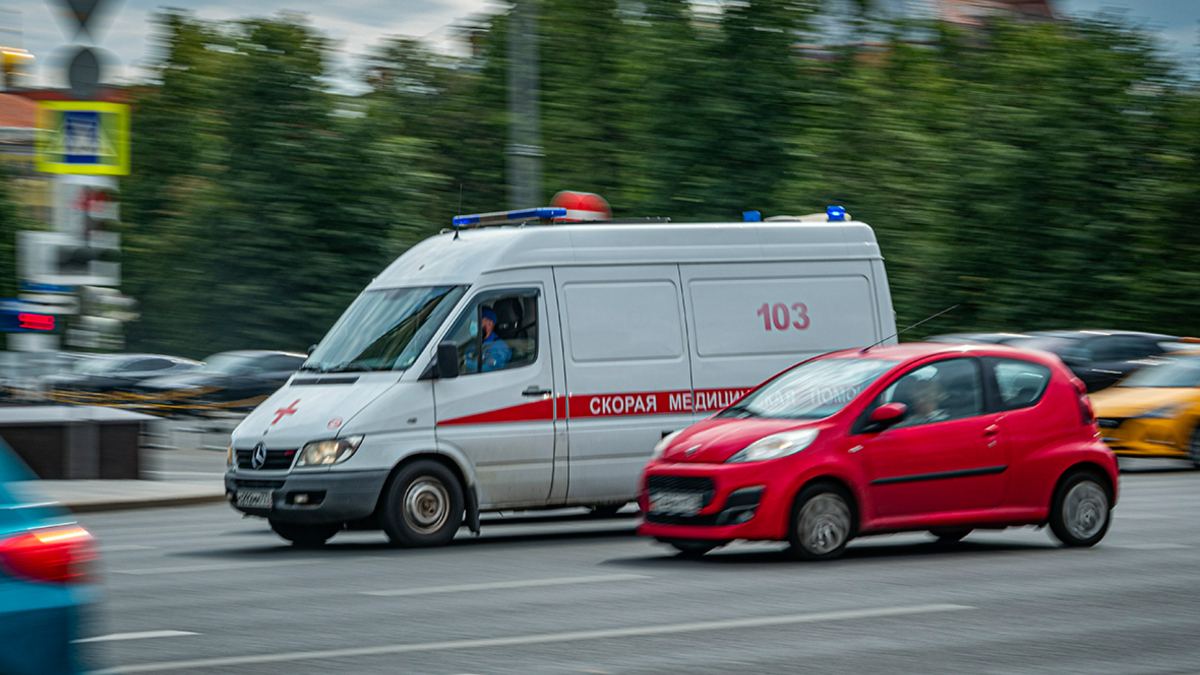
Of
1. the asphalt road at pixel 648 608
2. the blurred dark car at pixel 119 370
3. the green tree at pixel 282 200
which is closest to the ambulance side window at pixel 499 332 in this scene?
the asphalt road at pixel 648 608

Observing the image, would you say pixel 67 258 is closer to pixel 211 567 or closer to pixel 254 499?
pixel 254 499

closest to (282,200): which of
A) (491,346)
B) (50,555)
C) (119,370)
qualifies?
(119,370)

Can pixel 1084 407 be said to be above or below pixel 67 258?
below

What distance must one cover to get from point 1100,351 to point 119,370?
26.3 m

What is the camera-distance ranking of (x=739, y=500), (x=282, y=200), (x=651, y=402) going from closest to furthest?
(x=739, y=500) → (x=651, y=402) → (x=282, y=200)

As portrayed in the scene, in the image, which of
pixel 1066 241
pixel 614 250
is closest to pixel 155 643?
pixel 614 250

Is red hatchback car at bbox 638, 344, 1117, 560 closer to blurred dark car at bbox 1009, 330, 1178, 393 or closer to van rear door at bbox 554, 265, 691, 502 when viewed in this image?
van rear door at bbox 554, 265, 691, 502

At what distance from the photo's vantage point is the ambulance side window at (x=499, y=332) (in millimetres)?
11828

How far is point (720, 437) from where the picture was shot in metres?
10.1

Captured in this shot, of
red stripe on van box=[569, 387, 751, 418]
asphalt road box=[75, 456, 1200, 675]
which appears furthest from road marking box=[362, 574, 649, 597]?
red stripe on van box=[569, 387, 751, 418]

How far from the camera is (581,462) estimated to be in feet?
39.6

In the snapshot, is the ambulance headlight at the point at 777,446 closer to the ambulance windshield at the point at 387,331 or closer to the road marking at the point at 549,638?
the road marking at the point at 549,638

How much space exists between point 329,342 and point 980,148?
1163 inches

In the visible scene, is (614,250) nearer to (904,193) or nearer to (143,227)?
(904,193)
